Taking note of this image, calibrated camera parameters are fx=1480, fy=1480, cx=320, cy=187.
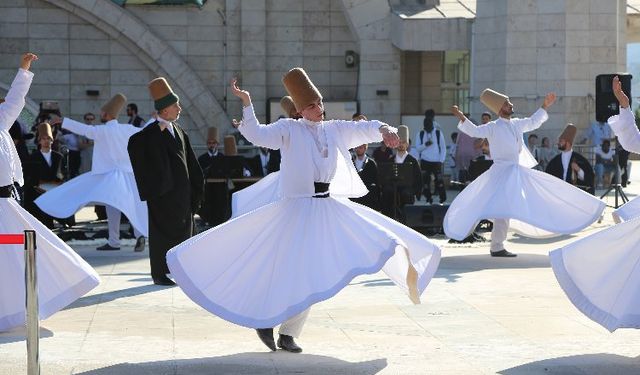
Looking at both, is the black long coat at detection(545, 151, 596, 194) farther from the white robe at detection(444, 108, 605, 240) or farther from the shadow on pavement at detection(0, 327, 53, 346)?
the shadow on pavement at detection(0, 327, 53, 346)

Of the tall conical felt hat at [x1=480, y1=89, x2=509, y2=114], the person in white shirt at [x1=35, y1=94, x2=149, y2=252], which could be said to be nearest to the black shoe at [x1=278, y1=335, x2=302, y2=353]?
the person in white shirt at [x1=35, y1=94, x2=149, y2=252]

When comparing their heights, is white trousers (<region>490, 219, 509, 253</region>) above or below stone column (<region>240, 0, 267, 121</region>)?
below

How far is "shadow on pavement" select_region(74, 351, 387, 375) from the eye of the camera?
901 cm

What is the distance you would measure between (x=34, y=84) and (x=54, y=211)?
45.9 ft

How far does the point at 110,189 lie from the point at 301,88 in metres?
7.99

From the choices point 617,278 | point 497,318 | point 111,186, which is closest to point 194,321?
point 497,318

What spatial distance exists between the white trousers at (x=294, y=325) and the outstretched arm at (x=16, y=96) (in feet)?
9.42

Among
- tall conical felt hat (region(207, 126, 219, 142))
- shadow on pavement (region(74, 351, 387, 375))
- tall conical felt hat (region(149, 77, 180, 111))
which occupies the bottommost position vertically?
shadow on pavement (region(74, 351, 387, 375))

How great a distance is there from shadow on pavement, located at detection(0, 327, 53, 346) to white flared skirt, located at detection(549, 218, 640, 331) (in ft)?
11.9

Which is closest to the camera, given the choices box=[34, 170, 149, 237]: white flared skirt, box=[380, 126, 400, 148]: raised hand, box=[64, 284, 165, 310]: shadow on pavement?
box=[380, 126, 400, 148]: raised hand

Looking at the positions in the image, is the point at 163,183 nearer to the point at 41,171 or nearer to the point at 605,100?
the point at 41,171

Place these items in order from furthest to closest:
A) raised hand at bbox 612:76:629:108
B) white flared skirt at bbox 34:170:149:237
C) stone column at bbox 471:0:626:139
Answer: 1. stone column at bbox 471:0:626:139
2. white flared skirt at bbox 34:170:149:237
3. raised hand at bbox 612:76:629:108

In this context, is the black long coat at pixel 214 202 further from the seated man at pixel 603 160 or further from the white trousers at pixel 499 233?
the seated man at pixel 603 160

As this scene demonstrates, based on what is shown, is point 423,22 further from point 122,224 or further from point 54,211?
point 54,211
